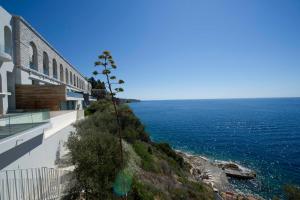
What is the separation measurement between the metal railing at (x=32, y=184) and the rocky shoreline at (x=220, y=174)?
1952 cm

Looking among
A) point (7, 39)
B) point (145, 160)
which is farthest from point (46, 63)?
point (145, 160)

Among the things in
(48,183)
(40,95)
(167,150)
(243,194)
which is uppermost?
(40,95)

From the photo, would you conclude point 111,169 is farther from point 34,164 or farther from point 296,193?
point 296,193

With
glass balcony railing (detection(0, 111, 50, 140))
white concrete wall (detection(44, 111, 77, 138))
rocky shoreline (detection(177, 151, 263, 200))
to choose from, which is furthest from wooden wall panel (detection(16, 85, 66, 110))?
rocky shoreline (detection(177, 151, 263, 200))

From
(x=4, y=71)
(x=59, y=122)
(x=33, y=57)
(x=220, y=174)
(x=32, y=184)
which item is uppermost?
(x=33, y=57)

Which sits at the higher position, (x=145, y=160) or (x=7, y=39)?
(x=7, y=39)

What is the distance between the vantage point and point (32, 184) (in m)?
8.30

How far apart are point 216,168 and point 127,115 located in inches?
663

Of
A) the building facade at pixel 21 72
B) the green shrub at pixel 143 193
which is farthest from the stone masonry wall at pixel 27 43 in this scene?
the green shrub at pixel 143 193

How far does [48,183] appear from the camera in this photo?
925cm

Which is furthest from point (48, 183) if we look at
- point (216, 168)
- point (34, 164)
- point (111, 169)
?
point (216, 168)

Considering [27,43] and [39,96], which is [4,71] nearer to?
[39,96]

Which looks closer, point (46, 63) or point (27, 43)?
point (27, 43)

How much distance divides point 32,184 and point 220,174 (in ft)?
92.8
